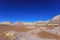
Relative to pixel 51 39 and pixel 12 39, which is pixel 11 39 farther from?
pixel 51 39

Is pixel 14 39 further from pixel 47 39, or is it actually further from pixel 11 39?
pixel 47 39

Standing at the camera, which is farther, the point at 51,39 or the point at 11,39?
the point at 51,39

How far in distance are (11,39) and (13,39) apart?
1.03 feet

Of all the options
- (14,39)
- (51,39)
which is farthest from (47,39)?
(14,39)

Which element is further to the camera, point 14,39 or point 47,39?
point 47,39

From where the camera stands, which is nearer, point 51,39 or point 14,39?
point 14,39

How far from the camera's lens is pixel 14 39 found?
74.7ft

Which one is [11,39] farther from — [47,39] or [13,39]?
[47,39]

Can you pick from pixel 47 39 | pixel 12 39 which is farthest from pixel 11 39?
pixel 47 39

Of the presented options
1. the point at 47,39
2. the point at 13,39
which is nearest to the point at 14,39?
the point at 13,39

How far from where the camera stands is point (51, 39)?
2666 centimetres

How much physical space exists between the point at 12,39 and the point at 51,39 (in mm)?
7433

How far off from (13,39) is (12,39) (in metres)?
0.15

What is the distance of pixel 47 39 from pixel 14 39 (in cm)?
623
